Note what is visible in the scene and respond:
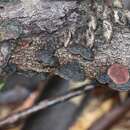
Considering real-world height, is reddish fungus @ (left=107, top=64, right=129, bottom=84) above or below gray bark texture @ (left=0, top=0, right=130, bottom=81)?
below

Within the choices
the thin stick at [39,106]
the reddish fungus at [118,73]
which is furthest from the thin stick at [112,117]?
the reddish fungus at [118,73]

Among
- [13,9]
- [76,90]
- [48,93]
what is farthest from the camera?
[48,93]

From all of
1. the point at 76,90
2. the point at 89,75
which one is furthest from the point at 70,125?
the point at 89,75

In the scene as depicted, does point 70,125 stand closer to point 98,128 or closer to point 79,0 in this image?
point 98,128

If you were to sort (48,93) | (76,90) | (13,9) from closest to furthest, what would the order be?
(13,9) < (76,90) < (48,93)

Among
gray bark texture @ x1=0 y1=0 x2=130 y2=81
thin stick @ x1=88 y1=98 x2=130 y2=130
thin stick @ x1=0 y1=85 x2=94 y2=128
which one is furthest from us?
thin stick @ x1=88 y1=98 x2=130 y2=130

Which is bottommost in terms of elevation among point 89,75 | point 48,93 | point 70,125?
point 70,125

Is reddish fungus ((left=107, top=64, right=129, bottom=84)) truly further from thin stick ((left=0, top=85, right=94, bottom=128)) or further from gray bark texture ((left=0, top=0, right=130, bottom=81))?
thin stick ((left=0, top=85, right=94, bottom=128))

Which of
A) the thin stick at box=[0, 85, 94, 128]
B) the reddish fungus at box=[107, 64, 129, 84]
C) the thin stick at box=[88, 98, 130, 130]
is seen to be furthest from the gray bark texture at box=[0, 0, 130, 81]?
the thin stick at box=[88, 98, 130, 130]
